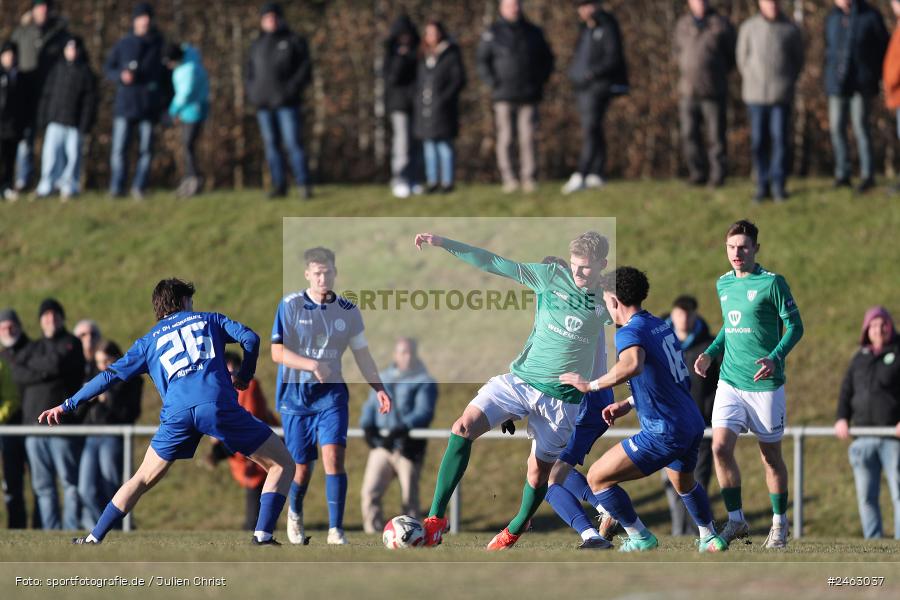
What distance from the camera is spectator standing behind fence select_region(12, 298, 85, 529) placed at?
1565 centimetres

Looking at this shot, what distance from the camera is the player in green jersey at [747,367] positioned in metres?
11.1

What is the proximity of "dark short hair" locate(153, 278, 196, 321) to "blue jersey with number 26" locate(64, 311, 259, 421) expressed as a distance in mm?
131

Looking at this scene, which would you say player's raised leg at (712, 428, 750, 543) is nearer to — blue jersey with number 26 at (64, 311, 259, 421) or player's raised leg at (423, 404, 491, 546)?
player's raised leg at (423, 404, 491, 546)

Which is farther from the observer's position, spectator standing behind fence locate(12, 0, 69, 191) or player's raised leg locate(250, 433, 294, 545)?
spectator standing behind fence locate(12, 0, 69, 191)

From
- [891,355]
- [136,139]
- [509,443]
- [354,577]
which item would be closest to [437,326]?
[509,443]

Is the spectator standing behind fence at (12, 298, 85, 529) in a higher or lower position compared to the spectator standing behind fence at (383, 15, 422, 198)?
lower

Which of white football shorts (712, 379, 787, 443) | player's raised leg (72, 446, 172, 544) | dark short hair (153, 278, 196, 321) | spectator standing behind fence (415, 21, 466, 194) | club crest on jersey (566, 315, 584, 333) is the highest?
spectator standing behind fence (415, 21, 466, 194)

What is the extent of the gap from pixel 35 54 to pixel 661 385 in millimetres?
14874

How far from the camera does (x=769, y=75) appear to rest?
19.8 m

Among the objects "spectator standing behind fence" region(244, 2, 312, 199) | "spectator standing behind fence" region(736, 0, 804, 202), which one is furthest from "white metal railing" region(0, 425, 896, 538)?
"spectator standing behind fence" region(244, 2, 312, 199)

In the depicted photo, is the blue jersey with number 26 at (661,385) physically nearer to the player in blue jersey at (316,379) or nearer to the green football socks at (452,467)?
the green football socks at (452,467)

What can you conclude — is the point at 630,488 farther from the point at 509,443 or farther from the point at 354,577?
the point at 354,577

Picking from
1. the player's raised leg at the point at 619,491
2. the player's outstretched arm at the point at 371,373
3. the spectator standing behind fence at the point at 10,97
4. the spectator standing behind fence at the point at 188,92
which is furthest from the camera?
the spectator standing behind fence at the point at 10,97

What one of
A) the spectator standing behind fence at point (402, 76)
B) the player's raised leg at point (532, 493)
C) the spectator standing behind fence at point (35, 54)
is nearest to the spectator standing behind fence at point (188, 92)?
the spectator standing behind fence at point (35, 54)
